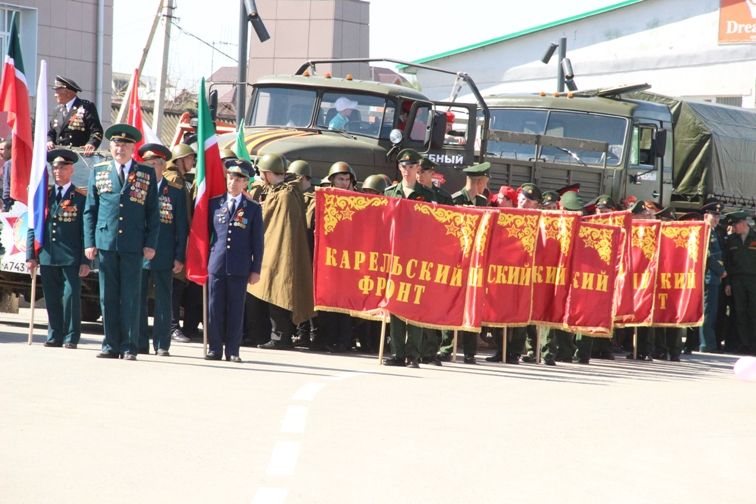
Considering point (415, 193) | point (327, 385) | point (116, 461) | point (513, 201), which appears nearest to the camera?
point (116, 461)

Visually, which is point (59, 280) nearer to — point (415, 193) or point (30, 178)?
point (30, 178)

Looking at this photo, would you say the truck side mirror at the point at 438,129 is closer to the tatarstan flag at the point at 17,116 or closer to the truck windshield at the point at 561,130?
the truck windshield at the point at 561,130

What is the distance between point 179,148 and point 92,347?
7.45 feet

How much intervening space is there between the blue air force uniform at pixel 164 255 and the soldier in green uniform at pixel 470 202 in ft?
9.54

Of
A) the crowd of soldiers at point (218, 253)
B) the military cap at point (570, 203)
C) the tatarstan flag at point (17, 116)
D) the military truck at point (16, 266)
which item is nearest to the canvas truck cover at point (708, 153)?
the crowd of soldiers at point (218, 253)

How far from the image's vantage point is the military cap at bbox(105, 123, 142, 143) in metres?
12.7

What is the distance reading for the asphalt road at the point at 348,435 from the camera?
7.21 m

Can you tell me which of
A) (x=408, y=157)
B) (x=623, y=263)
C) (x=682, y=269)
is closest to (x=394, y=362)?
(x=408, y=157)

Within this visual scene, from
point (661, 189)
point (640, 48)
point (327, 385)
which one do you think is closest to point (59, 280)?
point (327, 385)

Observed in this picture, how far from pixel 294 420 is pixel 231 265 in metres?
4.33

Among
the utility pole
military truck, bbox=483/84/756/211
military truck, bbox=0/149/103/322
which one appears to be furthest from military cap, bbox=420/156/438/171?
the utility pole

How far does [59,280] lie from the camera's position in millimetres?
13688

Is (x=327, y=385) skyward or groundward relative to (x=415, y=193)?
groundward

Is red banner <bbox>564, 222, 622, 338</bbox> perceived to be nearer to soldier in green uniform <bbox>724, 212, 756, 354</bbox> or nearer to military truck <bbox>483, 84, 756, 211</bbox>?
military truck <bbox>483, 84, 756, 211</bbox>
